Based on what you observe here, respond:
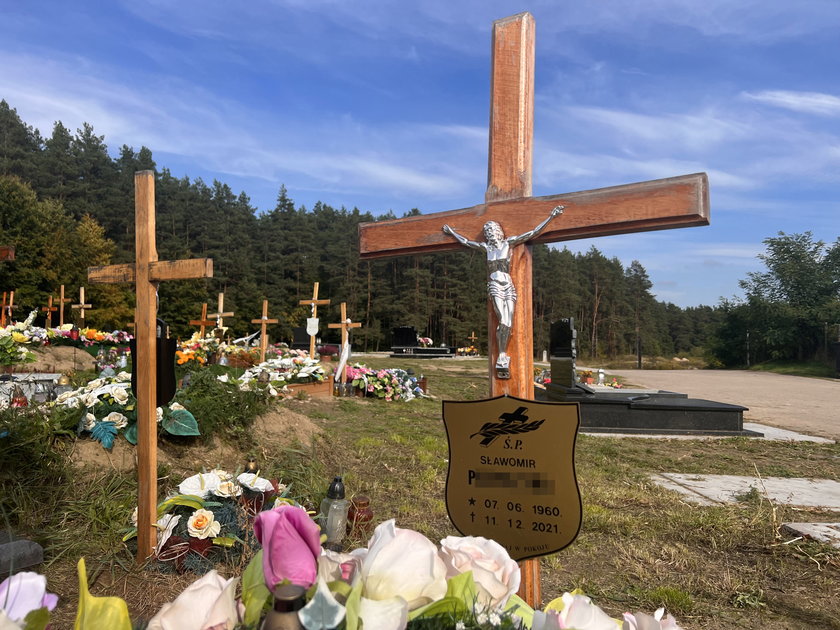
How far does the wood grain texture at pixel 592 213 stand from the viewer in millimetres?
2057

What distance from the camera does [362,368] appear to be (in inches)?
471

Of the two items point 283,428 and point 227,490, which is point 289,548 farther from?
point 283,428

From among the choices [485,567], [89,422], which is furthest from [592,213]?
[89,422]

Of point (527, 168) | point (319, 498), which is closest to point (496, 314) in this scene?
point (527, 168)

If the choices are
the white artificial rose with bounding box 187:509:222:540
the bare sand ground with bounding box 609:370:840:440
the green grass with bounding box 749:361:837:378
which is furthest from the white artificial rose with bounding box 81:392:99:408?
the green grass with bounding box 749:361:837:378

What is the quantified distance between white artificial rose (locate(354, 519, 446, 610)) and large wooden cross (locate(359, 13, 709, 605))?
5.39ft

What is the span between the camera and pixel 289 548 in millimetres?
537

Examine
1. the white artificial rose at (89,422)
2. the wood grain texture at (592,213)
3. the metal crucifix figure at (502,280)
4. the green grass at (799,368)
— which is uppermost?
the wood grain texture at (592,213)

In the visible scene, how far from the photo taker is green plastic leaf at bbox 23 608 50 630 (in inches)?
17.4

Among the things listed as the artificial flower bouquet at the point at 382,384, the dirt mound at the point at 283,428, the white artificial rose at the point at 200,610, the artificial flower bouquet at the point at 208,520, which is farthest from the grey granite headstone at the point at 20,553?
the artificial flower bouquet at the point at 382,384

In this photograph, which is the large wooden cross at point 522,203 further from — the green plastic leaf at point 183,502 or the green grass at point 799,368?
the green grass at point 799,368

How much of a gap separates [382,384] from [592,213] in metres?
9.76

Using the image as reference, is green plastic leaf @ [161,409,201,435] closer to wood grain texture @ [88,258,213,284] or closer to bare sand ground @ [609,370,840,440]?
wood grain texture @ [88,258,213,284]

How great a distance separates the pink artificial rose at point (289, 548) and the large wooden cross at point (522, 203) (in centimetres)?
174
